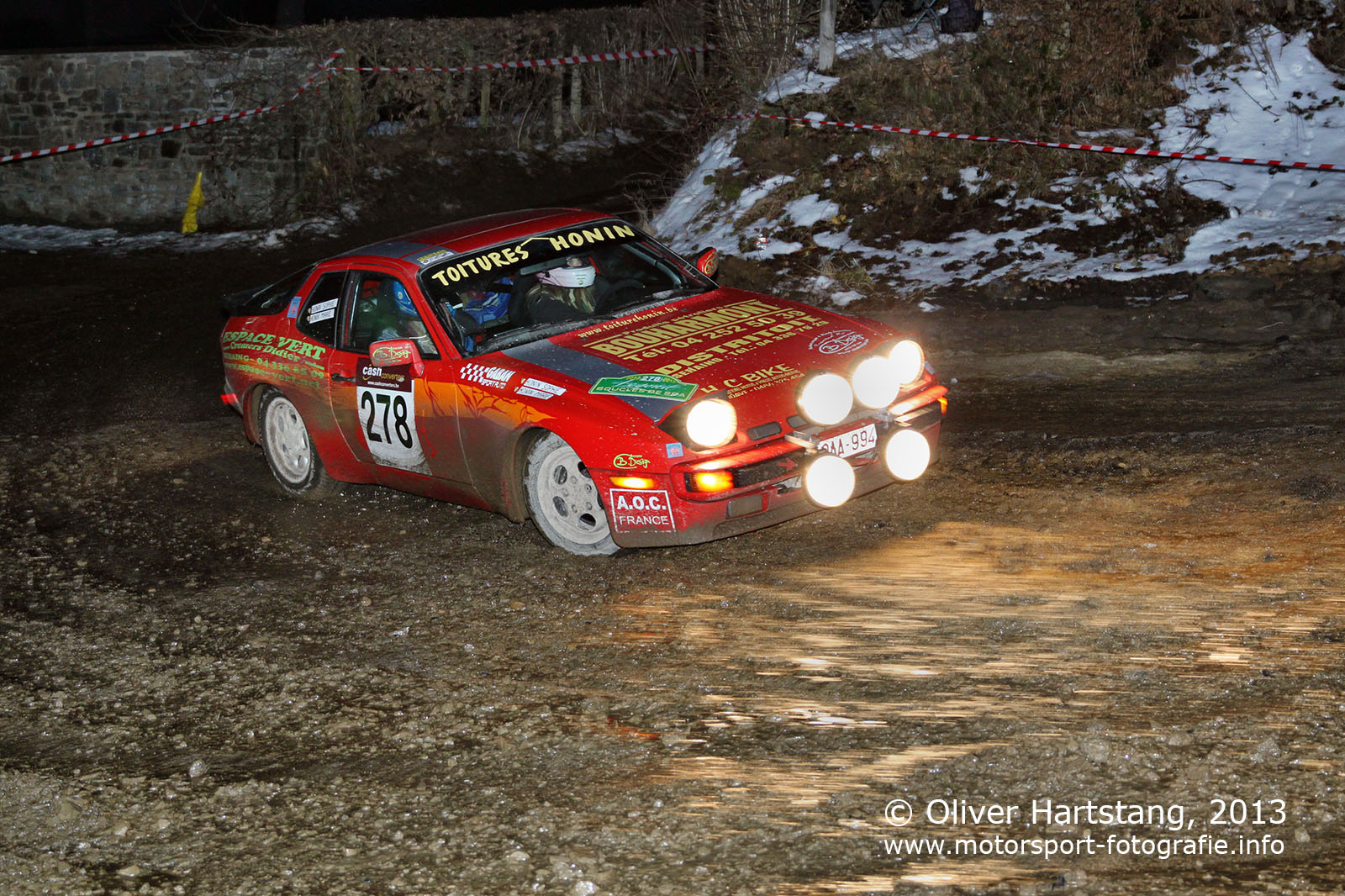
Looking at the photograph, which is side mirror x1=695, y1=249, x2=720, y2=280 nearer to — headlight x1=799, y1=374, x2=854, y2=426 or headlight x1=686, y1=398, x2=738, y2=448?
headlight x1=799, y1=374, x2=854, y2=426

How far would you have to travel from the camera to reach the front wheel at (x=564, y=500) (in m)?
6.07

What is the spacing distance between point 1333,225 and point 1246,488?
16.1 feet

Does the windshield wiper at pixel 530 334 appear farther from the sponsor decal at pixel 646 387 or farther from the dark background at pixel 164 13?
the dark background at pixel 164 13

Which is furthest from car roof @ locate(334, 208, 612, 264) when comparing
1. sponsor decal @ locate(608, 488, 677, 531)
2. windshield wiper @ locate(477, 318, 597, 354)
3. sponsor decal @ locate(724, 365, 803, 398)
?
sponsor decal @ locate(608, 488, 677, 531)

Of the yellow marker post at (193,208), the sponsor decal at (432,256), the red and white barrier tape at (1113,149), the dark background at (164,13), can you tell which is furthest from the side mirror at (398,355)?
the dark background at (164,13)

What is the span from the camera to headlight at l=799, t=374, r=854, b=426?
5.91 m

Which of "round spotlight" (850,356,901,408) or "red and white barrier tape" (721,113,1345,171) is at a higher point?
"red and white barrier tape" (721,113,1345,171)

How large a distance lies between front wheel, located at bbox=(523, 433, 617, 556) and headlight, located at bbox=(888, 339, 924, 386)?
156 cm

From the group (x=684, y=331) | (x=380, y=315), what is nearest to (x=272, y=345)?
(x=380, y=315)

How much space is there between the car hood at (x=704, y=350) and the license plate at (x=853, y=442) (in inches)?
10.4

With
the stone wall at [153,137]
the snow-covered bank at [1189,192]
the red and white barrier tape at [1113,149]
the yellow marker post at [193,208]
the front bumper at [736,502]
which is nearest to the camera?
the front bumper at [736,502]

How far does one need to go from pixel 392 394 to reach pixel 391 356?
220mm

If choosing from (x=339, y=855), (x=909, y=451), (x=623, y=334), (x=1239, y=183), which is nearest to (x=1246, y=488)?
(x=909, y=451)

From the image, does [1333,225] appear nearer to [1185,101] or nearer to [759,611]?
[1185,101]
